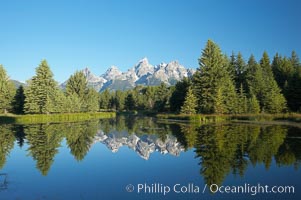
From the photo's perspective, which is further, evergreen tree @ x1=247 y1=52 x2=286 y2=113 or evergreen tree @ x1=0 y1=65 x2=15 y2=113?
evergreen tree @ x1=0 y1=65 x2=15 y2=113

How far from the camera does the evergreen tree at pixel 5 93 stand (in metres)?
79.8

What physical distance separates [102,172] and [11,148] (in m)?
13.3

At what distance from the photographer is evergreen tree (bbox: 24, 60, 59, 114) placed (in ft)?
241

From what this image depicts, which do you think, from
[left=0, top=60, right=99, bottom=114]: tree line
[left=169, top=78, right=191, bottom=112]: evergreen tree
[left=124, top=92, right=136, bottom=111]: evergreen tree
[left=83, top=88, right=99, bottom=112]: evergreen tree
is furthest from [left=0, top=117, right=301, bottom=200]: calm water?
[left=124, top=92, right=136, bottom=111]: evergreen tree

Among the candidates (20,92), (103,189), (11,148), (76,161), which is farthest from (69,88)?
(103,189)

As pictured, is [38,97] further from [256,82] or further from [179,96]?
[256,82]

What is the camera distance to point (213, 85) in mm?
71250

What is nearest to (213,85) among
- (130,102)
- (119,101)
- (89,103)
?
(89,103)

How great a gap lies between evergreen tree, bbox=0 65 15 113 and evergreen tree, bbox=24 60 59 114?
622 cm

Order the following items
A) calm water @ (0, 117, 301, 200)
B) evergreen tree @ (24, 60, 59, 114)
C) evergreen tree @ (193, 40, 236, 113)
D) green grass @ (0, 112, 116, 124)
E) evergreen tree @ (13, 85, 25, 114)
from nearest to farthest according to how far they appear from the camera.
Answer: calm water @ (0, 117, 301, 200) < green grass @ (0, 112, 116, 124) < evergreen tree @ (193, 40, 236, 113) < evergreen tree @ (24, 60, 59, 114) < evergreen tree @ (13, 85, 25, 114)

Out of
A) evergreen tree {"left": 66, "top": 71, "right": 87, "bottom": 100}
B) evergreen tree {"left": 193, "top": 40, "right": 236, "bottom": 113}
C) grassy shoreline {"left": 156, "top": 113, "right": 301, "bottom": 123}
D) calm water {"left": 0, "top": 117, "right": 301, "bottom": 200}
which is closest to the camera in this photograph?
calm water {"left": 0, "top": 117, "right": 301, "bottom": 200}

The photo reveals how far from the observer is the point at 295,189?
38.9 ft

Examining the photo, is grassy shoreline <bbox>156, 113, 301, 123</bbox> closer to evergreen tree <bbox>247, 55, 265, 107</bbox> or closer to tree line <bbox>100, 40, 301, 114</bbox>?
tree line <bbox>100, 40, 301, 114</bbox>

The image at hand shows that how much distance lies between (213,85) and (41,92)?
4305 centimetres
